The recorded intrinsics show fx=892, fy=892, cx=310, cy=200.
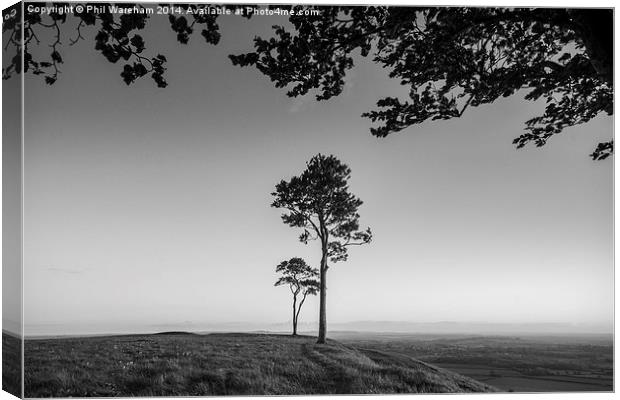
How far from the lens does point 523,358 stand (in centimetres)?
1175

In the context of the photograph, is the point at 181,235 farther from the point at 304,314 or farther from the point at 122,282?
the point at 304,314

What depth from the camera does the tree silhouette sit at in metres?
11.1

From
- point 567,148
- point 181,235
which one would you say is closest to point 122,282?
point 181,235

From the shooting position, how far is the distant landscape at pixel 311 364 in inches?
425

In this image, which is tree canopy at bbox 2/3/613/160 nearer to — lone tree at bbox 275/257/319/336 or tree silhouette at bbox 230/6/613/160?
tree silhouette at bbox 230/6/613/160

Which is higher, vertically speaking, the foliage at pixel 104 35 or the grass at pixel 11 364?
the foliage at pixel 104 35

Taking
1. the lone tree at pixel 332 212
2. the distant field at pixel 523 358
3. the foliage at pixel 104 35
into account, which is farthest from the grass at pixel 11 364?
the distant field at pixel 523 358

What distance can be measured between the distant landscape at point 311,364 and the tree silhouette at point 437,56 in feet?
9.51

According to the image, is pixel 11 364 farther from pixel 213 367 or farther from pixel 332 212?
pixel 332 212

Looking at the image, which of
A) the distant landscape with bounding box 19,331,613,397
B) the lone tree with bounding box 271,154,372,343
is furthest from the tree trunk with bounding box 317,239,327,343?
the distant landscape with bounding box 19,331,613,397

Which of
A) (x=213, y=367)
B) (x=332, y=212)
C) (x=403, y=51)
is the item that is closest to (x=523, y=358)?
(x=332, y=212)

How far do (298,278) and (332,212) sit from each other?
101cm

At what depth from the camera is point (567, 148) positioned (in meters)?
11.8

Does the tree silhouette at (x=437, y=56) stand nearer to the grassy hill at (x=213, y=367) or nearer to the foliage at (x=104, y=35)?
the foliage at (x=104, y=35)
